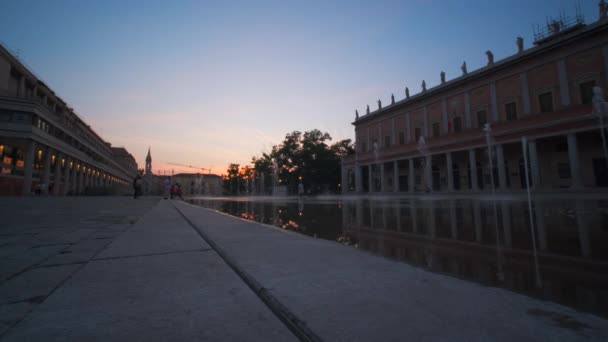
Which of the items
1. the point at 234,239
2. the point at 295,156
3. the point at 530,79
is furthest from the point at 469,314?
the point at 295,156

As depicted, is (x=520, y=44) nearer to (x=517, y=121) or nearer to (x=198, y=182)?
(x=517, y=121)

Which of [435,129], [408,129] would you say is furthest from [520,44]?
[408,129]

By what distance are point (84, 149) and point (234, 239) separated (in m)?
66.3

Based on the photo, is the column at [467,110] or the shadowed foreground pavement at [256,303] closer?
the shadowed foreground pavement at [256,303]

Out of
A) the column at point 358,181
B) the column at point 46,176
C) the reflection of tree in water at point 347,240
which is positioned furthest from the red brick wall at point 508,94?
the column at point 46,176

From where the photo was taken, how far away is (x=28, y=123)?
32562 millimetres

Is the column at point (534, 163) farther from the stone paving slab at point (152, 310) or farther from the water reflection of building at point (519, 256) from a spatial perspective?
the stone paving slab at point (152, 310)

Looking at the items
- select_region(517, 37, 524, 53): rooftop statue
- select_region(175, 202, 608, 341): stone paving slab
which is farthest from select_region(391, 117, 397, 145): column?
select_region(175, 202, 608, 341): stone paving slab

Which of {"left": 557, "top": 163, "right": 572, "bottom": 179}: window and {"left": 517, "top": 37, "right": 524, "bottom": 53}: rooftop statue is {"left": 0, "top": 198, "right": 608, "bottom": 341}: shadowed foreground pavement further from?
{"left": 517, "top": 37, "right": 524, "bottom": 53}: rooftop statue

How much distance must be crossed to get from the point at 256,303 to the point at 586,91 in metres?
32.3

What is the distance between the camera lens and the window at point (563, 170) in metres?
23.6

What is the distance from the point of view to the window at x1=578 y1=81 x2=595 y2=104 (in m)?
22.3

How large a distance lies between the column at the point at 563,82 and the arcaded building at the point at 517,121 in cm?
6

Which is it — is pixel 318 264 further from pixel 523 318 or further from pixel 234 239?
pixel 234 239
